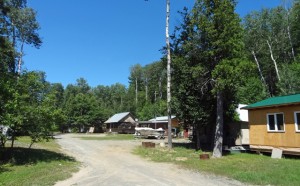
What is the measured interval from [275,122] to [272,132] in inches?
25.7

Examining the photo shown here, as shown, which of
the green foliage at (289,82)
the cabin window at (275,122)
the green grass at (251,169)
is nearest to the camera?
the green grass at (251,169)

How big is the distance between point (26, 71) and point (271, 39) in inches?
1551

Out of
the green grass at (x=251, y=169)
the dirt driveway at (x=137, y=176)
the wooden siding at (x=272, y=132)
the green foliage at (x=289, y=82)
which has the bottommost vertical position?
the dirt driveway at (x=137, y=176)

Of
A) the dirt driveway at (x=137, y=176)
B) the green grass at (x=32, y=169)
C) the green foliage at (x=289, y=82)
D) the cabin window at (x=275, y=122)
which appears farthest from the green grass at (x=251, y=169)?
the green foliage at (x=289, y=82)

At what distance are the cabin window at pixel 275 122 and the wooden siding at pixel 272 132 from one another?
0.22m

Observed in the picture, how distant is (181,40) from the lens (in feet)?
81.9

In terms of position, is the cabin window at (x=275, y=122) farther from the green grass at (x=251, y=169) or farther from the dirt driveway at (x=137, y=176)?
the dirt driveway at (x=137, y=176)

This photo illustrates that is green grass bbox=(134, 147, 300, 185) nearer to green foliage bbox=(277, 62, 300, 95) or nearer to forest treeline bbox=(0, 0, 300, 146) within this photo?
forest treeline bbox=(0, 0, 300, 146)

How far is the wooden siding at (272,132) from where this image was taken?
62.0ft

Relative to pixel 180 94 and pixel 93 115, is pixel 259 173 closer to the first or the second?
pixel 180 94

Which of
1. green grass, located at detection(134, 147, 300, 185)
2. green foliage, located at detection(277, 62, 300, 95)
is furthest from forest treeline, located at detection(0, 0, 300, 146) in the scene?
green grass, located at detection(134, 147, 300, 185)

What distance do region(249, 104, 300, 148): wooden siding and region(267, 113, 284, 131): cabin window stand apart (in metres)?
0.22

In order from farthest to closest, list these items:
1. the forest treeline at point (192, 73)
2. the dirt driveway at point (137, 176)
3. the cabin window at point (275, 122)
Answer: the cabin window at point (275, 122)
the forest treeline at point (192, 73)
the dirt driveway at point (137, 176)

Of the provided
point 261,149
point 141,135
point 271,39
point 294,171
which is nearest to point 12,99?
point 294,171
